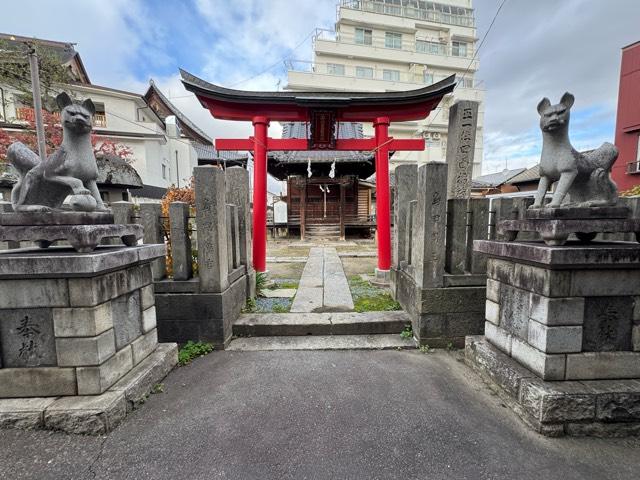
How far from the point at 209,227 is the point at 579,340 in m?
4.13

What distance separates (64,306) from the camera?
235 centimetres

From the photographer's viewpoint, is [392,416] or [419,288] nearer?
[392,416]

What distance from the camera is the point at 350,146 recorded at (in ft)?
24.5

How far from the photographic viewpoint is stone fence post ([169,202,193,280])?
372 centimetres

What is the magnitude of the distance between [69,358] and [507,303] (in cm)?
424

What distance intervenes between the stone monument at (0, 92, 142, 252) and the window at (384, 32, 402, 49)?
140ft

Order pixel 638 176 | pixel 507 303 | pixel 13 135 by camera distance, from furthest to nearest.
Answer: pixel 638 176, pixel 13 135, pixel 507 303

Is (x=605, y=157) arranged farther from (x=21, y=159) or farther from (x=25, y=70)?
(x=25, y=70)

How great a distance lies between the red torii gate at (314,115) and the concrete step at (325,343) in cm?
276

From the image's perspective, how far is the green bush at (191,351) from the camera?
347 cm

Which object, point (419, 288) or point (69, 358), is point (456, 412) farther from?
point (69, 358)

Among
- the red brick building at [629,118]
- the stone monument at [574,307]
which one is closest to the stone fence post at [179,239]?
the stone monument at [574,307]

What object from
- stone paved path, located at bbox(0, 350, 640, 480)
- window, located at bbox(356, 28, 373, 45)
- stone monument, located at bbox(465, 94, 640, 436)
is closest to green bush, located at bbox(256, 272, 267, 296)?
stone paved path, located at bbox(0, 350, 640, 480)

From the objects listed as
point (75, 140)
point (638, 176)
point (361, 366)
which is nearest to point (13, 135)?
point (75, 140)
